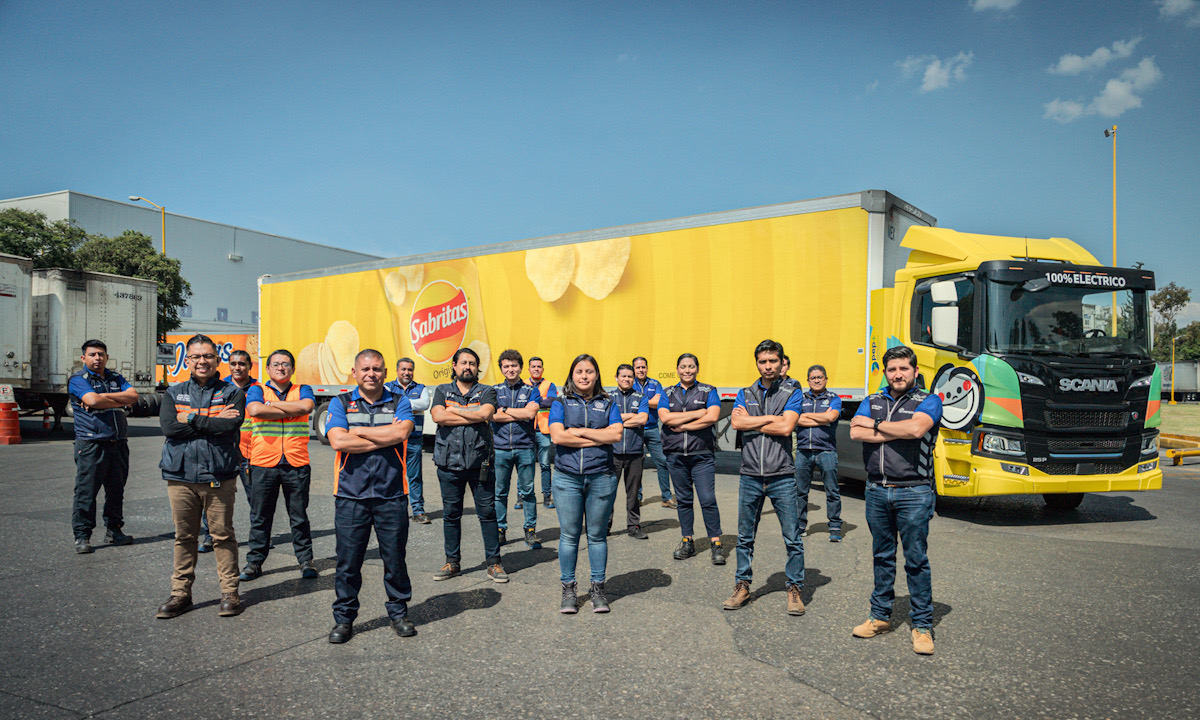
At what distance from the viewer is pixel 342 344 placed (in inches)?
664

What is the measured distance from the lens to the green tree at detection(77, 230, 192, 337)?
3117cm

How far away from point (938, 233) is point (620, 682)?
7.78 m

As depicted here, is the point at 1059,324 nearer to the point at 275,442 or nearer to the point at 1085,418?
the point at 1085,418

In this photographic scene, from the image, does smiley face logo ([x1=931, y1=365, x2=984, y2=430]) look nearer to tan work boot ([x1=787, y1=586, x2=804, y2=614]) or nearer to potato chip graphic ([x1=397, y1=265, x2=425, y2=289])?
tan work boot ([x1=787, y1=586, x2=804, y2=614])

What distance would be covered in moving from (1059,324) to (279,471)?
27.6ft

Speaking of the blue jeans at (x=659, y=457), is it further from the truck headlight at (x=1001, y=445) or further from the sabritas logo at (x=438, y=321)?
the sabritas logo at (x=438, y=321)

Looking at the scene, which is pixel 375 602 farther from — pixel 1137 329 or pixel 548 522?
pixel 1137 329

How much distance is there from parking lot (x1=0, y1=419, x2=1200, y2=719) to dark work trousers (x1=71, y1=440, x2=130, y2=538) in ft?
0.98

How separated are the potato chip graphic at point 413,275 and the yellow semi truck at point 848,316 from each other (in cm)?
4

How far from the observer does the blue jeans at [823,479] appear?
24.6 feet

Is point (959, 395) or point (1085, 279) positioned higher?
point (1085, 279)

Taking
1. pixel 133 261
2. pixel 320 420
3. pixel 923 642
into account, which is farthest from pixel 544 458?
pixel 133 261

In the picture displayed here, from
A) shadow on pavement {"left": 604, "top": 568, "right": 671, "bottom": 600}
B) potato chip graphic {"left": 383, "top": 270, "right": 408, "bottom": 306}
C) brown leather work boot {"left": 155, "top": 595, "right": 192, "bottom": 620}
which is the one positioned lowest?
shadow on pavement {"left": 604, "top": 568, "right": 671, "bottom": 600}

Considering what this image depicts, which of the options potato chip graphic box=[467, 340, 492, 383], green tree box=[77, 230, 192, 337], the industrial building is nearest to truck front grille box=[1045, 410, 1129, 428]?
potato chip graphic box=[467, 340, 492, 383]
